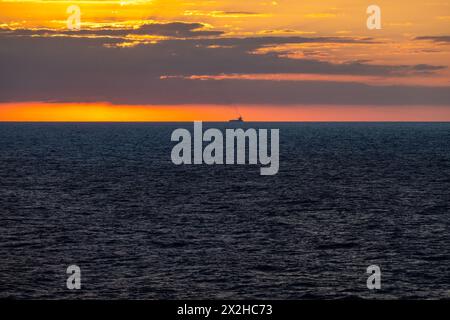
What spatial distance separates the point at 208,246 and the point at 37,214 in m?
24.6

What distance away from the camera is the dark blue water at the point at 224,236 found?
42031mm

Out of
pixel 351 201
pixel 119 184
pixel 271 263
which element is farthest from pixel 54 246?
pixel 119 184

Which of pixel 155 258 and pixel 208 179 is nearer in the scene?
pixel 155 258

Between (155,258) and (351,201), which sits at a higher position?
(351,201)

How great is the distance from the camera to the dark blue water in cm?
4203

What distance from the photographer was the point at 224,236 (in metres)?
58.5

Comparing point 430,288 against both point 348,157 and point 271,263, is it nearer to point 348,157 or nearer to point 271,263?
point 271,263

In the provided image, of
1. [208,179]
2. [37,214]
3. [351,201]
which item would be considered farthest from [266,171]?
[37,214]

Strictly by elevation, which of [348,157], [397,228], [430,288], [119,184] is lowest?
[430,288]

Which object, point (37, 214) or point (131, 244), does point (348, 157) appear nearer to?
point (37, 214)

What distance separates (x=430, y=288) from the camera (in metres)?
41.4
